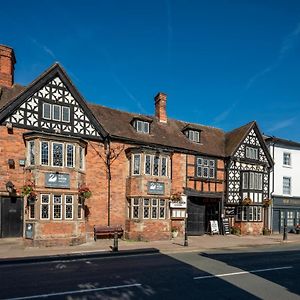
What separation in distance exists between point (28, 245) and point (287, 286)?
547 inches

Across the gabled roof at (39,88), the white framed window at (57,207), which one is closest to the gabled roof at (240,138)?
the gabled roof at (39,88)

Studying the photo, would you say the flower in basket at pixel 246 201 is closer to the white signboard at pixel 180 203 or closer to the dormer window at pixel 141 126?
the white signboard at pixel 180 203

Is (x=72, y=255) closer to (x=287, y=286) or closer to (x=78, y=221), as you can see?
(x=78, y=221)

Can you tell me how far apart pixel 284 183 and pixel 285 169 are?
1409 mm

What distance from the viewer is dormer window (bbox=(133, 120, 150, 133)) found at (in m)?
25.5

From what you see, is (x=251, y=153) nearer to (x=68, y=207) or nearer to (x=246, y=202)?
(x=246, y=202)

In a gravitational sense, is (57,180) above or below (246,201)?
above

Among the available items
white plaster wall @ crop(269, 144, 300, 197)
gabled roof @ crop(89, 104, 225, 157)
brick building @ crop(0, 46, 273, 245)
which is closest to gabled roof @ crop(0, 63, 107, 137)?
brick building @ crop(0, 46, 273, 245)

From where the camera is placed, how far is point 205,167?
27547 millimetres

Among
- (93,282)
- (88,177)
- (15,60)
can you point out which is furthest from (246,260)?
(15,60)

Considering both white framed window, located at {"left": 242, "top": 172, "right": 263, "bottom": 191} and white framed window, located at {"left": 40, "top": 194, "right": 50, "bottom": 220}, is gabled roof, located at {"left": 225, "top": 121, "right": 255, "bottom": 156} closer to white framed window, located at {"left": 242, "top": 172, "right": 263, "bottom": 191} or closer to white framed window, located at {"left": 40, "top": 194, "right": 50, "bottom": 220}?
white framed window, located at {"left": 242, "top": 172, "right": 263, "bottom": 191}

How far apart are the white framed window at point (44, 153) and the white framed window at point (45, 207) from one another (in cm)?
190

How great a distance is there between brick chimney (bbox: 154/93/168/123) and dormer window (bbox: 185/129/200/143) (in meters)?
2.24

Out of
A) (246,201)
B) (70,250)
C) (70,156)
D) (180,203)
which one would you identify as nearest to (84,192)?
(70,156)
